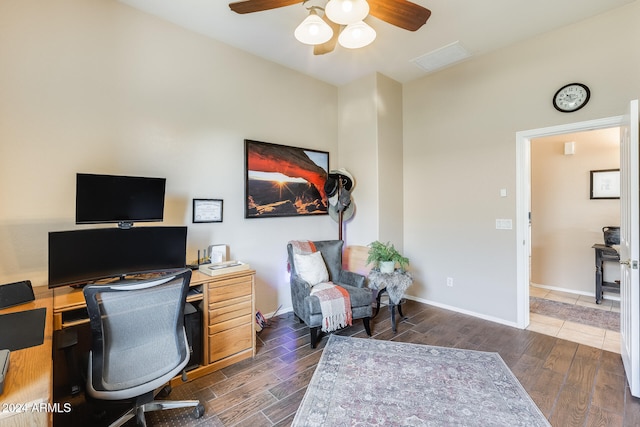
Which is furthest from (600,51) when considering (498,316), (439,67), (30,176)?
(30,176)

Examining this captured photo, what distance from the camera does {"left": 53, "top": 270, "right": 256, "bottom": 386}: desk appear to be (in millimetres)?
2371

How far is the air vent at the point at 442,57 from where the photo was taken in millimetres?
3209

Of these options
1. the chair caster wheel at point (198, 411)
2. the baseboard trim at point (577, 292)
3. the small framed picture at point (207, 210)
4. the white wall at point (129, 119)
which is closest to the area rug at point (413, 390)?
the chair caster wheel at point (198, 411)

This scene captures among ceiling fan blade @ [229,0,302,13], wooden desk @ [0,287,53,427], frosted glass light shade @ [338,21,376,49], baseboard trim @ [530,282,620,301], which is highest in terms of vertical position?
ceiling fan blade @ [229,0,302,13]

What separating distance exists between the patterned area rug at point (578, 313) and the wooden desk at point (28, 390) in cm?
457

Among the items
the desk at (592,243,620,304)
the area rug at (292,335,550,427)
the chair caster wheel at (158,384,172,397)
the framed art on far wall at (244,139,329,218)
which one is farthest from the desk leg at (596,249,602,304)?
the chair caster wheel at (158,384,172,397)

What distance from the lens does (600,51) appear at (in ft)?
8.80

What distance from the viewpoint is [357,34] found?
6.84 feet

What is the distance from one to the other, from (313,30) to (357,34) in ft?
1.08

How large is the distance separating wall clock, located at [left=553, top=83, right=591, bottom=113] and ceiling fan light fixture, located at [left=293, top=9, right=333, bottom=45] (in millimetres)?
2481

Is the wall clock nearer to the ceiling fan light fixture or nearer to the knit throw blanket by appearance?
the ceiling fan light fixture

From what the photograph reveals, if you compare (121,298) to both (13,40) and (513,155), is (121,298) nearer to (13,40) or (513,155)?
(13,40)

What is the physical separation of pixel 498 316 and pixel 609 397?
4.29ft

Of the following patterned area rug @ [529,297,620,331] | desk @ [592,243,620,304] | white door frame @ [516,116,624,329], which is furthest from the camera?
desk @ [592,243,620,304]
